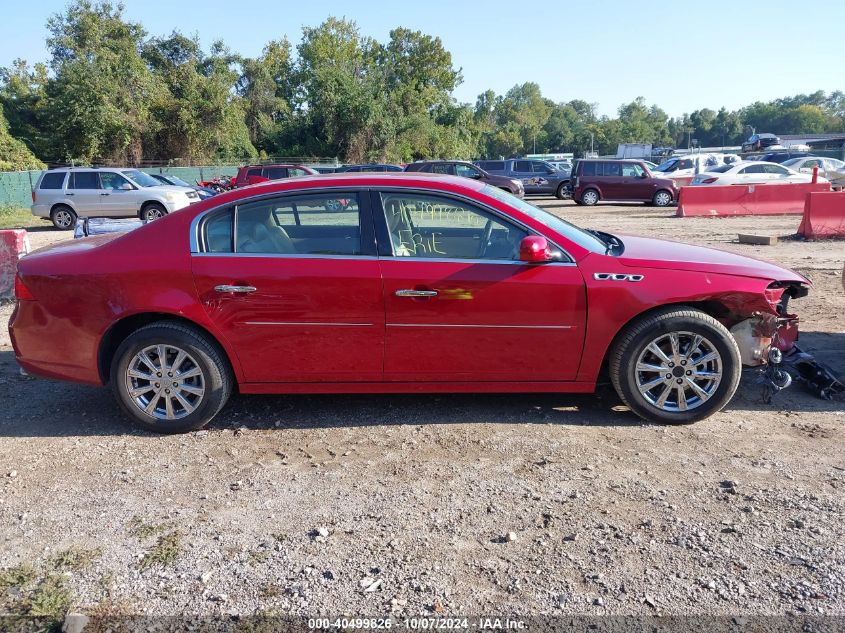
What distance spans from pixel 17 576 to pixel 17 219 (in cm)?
2791

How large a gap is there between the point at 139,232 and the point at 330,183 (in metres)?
1.31

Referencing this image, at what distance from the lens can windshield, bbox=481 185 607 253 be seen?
460cm

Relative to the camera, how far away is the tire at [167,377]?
447 centimetres

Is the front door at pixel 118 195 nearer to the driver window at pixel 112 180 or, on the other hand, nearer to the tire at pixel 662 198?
the driver window at pixel 112 180

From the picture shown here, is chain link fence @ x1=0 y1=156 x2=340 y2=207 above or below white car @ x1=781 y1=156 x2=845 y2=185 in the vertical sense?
below

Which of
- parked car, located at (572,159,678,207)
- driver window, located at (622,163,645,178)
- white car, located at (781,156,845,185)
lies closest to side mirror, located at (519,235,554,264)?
parked car, located at (572,159,678,207)

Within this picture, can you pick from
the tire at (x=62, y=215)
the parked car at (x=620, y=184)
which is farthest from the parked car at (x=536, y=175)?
the tire at (x=62, y=215)

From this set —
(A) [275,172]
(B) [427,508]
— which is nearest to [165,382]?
(B) [427,508]

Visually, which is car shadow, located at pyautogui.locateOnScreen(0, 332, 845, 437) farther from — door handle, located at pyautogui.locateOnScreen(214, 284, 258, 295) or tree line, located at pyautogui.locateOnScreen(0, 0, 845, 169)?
tree line, located at pyautogui.locateOnScreen(0, 0, 845, 169)

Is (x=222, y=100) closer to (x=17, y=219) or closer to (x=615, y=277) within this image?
(x=17, y=219)

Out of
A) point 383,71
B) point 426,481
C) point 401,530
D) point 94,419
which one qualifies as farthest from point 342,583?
point 383,71

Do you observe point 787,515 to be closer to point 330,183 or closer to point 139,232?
point 330,183

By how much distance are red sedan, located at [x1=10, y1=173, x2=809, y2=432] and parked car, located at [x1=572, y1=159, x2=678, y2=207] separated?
69.1 feet

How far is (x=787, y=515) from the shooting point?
3432 millimetres
